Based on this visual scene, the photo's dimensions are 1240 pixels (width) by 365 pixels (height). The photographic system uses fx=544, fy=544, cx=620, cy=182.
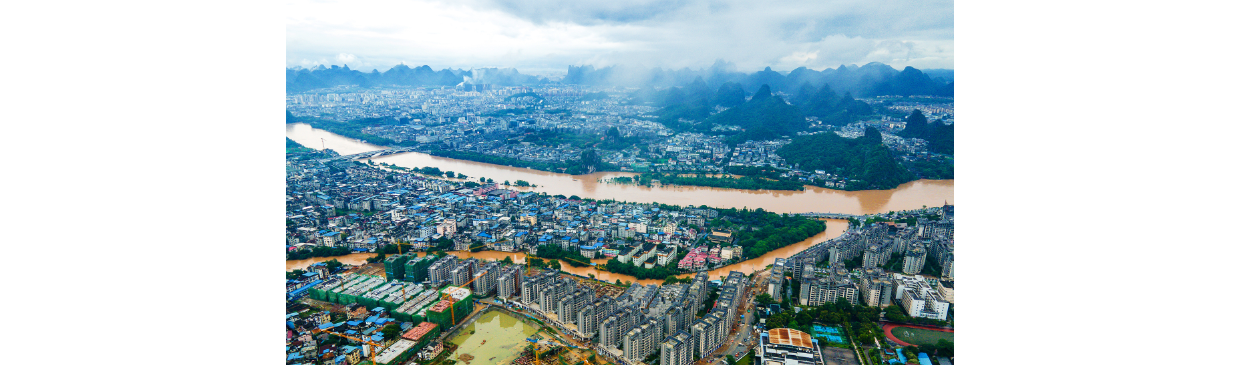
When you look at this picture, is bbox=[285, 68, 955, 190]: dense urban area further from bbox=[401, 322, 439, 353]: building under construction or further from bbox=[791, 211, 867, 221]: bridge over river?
bbox=[401, 322, 439, 353]: building under construction

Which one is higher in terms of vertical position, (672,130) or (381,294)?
(672,130)

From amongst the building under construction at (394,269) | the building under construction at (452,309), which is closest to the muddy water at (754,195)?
the building under construction at (394,269)

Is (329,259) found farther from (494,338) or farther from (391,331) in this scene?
(494,338)

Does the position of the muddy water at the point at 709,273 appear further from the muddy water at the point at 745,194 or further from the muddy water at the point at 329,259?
the muddy water at the point at 745,194

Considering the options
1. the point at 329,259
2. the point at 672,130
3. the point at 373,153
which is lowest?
the point at 329,259

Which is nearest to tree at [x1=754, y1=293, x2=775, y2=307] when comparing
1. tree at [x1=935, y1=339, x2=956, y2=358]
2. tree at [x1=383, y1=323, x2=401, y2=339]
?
tree at [x1=935, y1=339, x2=956, y2=358]

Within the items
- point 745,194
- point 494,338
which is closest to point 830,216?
point 745,194
